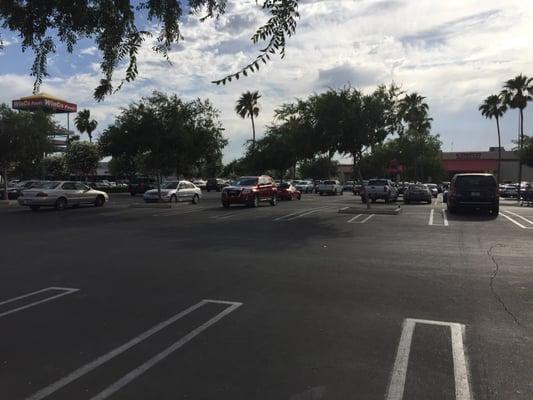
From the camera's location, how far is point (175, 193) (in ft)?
105

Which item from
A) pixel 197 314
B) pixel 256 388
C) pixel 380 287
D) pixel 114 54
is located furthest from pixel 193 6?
pixel 380 287

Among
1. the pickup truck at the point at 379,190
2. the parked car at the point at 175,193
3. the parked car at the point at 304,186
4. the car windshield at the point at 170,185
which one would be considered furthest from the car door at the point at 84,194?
the parked car at the point at 304,186

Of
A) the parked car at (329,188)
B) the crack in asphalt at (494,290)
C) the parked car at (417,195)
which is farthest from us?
the parked car at (329,188)

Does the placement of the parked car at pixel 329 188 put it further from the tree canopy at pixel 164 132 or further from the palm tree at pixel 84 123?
the palm tree at pixel 84 123

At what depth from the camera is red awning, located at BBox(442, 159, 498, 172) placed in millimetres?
83875

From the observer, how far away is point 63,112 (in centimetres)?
8531

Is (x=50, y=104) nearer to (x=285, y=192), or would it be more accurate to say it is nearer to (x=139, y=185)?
(x=139, y=185)

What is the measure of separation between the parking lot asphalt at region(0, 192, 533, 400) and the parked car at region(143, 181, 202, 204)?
18.7m

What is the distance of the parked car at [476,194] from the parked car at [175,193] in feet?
52.7

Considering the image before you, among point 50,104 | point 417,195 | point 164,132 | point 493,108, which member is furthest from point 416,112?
point 50,104

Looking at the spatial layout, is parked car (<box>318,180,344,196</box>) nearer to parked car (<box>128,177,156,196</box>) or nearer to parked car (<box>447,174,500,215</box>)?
parked car (<box>128,177,156,196</box>)

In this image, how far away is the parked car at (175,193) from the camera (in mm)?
31397

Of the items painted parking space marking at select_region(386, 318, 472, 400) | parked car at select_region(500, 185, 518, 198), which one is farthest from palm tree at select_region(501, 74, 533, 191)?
painted parking space marking at select_region(386, 318, 472, 400)

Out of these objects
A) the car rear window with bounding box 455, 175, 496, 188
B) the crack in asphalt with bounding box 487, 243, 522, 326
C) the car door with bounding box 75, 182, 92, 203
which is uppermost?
the car rear window with bounding box 455, 175, 496, 188
